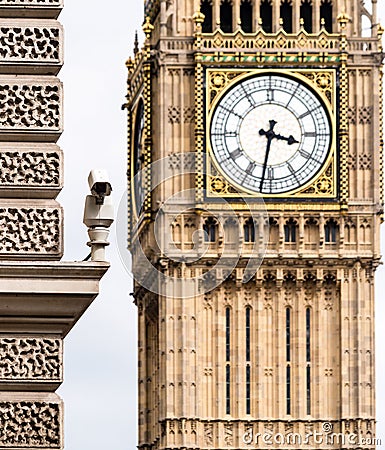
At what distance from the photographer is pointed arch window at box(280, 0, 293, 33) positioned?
85062mm

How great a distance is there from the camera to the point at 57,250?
20312 mm

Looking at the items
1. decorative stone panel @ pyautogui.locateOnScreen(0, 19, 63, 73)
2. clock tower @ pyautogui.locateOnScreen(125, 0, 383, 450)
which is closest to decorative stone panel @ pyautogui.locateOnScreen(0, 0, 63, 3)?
decorative stone panel @ pyautogui.locateOnScreen(0, 19, 63, 73)

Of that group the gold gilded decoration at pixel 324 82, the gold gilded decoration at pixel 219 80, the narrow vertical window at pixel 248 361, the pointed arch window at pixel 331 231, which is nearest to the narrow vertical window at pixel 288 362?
the narrow vertical window at pixel 248 361

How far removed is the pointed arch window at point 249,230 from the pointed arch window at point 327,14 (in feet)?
21.4

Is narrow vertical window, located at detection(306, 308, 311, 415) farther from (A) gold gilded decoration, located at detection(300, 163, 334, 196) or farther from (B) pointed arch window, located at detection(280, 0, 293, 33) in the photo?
(B) pointed arch window, located at detection(280, 0, 293, 33)

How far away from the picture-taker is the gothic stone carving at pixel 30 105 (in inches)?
800

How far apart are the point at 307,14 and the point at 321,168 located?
4883mm

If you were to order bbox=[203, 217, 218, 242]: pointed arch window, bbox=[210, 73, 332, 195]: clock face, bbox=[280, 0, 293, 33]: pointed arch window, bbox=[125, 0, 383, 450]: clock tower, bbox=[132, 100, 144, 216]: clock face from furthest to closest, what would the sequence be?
A: bbox=[132, 100, 144, 216]: clock face, bbox=[280, 0, 293, 33]: pointed arch window, bbox=[210, 73, 332, 195]: clock face, bbox=[203, 217, 218, 242]: pointed arch window, bbox=[125, 0, 383, 450]: clock tower

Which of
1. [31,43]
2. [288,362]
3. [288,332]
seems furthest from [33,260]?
[288,362]

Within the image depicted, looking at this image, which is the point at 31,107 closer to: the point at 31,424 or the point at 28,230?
the point at 28,230

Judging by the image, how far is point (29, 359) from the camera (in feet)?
66.5

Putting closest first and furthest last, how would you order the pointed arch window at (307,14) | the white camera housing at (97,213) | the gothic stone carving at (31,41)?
the gothic stone carving at (31,41) → the white camera housing at (97,213) → the pointed arch window at (307,14)

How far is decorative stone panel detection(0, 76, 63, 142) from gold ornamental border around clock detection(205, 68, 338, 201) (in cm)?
6307

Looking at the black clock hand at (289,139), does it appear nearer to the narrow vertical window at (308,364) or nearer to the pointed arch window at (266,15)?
the pointed arch window at (266,15)
